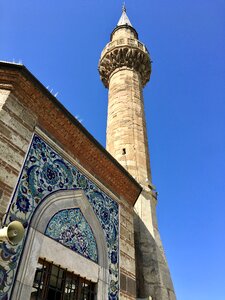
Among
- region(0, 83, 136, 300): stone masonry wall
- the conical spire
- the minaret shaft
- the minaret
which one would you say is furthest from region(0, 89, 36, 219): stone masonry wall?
the conical spire

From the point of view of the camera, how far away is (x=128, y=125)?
26.4 feet

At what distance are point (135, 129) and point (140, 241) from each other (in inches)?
130

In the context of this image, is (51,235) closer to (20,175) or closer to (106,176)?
(20,175)

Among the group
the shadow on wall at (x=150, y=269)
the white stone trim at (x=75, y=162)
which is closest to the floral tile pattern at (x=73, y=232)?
the white stone trim at (x=75, y=162)

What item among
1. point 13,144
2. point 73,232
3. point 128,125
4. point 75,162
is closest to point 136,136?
point 128,125

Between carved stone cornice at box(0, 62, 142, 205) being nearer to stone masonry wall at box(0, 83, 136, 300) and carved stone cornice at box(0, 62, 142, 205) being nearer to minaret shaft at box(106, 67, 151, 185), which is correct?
stone masonry wall at box(0, 83, 136, 300)

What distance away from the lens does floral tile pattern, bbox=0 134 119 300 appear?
107 inches

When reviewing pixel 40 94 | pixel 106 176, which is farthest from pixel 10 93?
pixel 106 176

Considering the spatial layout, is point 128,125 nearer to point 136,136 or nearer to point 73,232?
point 136,136

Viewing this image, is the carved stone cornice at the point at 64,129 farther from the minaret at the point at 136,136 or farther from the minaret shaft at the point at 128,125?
the minaret shaft at the point at 128,125

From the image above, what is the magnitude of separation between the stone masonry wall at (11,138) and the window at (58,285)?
2.67ft

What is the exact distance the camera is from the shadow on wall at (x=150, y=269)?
193 inches

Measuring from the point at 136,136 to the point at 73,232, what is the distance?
4.59 meters

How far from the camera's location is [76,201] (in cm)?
384
